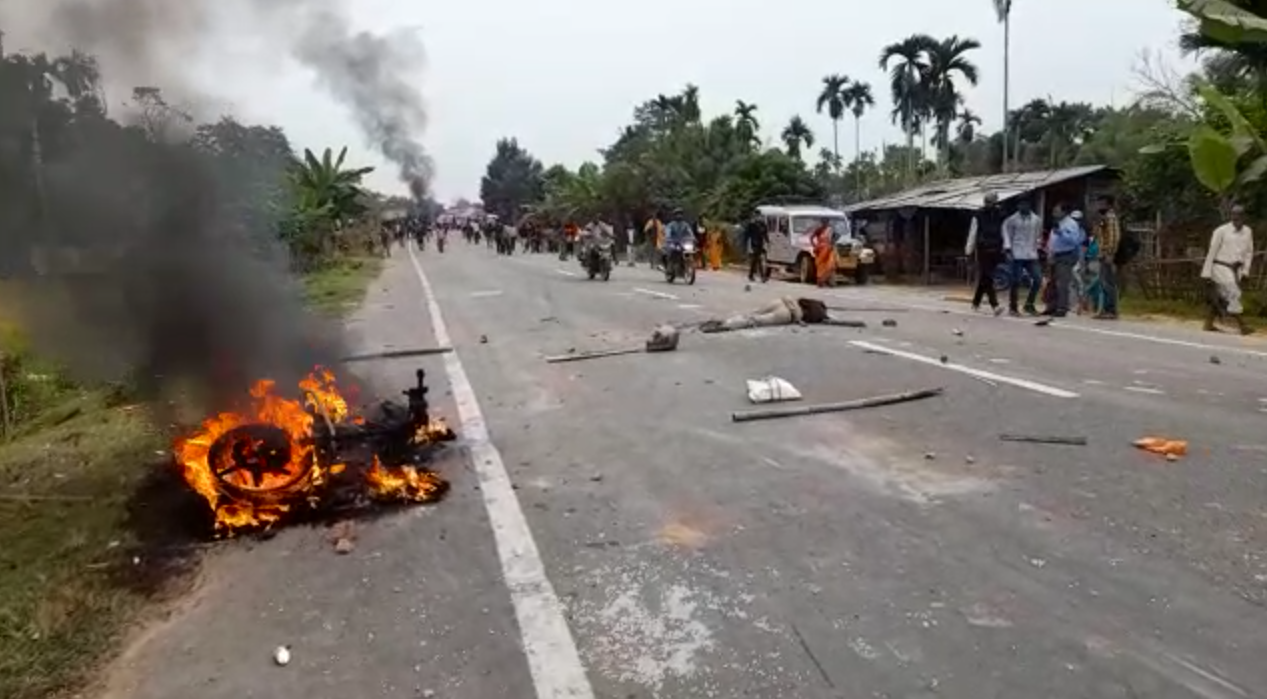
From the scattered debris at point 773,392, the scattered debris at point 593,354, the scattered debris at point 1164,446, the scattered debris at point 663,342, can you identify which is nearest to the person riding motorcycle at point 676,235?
the scattered debris at point 593,354

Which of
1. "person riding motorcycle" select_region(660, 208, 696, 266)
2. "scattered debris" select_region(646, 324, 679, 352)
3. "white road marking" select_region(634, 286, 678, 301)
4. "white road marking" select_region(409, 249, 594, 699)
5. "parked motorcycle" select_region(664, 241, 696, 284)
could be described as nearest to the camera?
"white road marking" select_region(409, 249, 594, 699)

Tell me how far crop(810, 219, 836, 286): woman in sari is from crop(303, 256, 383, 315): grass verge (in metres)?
10.7

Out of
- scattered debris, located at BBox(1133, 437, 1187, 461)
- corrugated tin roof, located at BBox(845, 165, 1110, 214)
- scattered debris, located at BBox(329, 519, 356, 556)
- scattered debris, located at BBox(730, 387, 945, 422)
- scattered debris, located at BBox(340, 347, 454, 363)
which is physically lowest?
scattered debris, located at BBox(329, 519, 356, 556)

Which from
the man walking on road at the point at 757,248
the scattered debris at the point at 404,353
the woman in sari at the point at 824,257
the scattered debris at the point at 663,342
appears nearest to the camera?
the scattered debris at the point at 663,342

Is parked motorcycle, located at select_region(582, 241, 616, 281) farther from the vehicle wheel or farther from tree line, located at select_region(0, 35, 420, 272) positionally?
tree line, located at select_region(0, 35, 420, 272)

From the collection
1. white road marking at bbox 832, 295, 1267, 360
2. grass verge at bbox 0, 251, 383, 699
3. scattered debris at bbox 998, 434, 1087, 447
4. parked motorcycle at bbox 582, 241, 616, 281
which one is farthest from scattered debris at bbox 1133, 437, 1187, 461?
parked motorcycle at bbox 582, 241, 616, 281

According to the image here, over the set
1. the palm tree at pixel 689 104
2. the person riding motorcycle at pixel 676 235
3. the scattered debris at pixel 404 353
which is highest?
the palm tree at pixel 689 104

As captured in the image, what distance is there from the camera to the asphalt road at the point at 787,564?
3465mm

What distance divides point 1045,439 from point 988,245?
964 centimetres

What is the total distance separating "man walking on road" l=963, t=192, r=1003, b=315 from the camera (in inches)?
605

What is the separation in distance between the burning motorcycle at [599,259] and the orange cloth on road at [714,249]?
35.8ft

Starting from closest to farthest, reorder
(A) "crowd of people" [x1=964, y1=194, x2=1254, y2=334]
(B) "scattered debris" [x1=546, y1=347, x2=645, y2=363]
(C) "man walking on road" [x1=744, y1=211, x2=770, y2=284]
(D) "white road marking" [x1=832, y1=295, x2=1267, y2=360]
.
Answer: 1. (D) "white road marking" [x1=832, y1=295, x2=1267, y2=360]
2. (B) "scattered debris" [x1=546, y1=347, x2=645, y2=363]
3. (A) "crowd of people" [x1=964, y1=194, x2=1254, y2=334]
4. (C) "man walking on road" [x1=744, y1=211, x2=770, y2=284]

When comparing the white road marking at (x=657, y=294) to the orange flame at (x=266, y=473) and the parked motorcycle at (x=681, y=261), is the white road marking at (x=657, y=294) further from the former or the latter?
the orange flame at (x=266, y=473)

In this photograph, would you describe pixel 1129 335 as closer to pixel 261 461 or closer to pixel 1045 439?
pixel 1045 439
